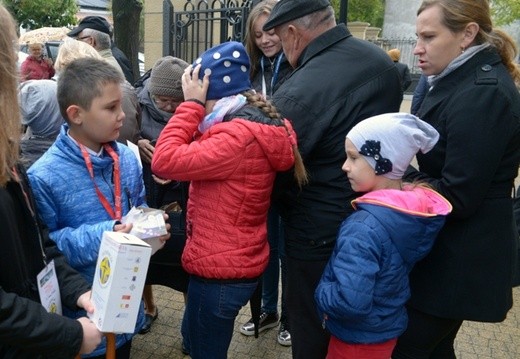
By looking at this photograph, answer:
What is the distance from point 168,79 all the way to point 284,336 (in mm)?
1940

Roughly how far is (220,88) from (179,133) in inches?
10.7

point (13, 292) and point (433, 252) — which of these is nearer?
point (13, 292)

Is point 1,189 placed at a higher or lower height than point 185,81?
lower

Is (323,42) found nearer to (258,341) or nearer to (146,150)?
(146,150)

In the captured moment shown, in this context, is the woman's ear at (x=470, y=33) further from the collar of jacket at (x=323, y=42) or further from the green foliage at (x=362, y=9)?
the green foliage at (x=362, y=9)

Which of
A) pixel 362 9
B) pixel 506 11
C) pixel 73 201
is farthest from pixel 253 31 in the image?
pixel 362 9

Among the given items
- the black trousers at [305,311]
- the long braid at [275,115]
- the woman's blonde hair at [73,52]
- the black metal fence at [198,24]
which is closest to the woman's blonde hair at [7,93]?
the long braid at [275,115]

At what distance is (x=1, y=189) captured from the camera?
1411mm

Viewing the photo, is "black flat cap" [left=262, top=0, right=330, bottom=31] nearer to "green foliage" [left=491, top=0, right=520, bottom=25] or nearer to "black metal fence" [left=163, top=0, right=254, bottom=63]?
"black metal fence" [left=163, top=0, right=254, bottom=63]

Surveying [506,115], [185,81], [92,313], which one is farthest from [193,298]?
[506,115]

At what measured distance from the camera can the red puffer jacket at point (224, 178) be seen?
1979mm

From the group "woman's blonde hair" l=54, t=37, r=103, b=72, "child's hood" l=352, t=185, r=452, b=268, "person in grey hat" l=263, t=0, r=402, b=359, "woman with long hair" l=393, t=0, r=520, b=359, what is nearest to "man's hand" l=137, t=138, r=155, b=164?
"woman's blonde hair" l=54, t=37, r=103, b=72

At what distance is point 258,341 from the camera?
11.3ft

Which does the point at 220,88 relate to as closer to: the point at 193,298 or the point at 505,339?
the point at 193,298
